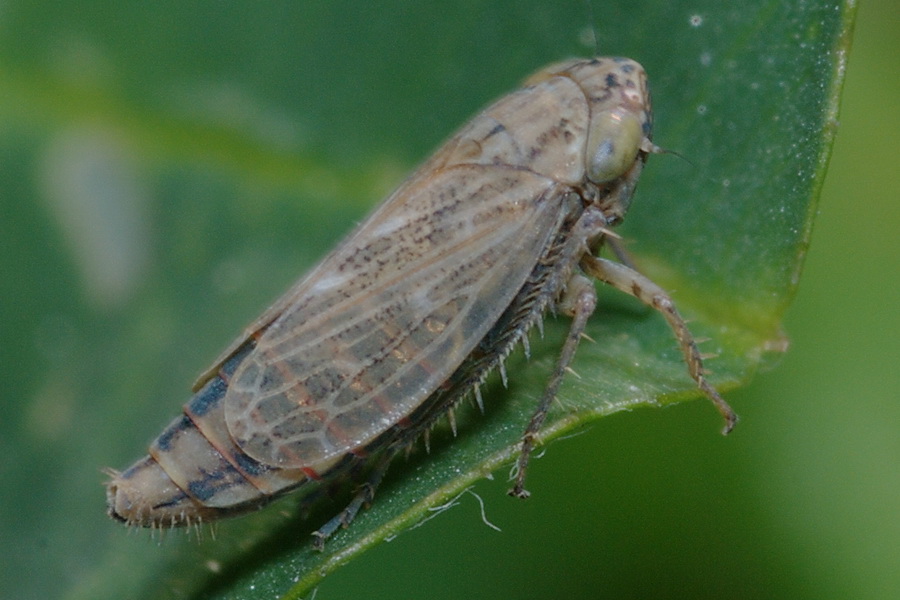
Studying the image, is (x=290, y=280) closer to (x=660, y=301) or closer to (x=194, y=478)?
(x=194, y=478)

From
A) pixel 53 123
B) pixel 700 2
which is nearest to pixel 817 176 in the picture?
pixel 700 2

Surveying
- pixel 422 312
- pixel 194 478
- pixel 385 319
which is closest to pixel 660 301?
pixel 422 312

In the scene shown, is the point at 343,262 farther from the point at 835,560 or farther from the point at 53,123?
the point at 835,560

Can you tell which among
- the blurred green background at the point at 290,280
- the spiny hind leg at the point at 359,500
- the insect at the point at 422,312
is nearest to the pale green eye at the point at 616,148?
the insect at the point at 422,312

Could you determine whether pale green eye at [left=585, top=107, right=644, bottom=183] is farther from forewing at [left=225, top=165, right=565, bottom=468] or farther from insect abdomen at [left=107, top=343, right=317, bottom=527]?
insect abdomen at [left=107, top=343, right=317, bottom=527]

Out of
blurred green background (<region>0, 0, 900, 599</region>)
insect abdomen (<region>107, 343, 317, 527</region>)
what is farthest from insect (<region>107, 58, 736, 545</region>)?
blurred green background (<region>0, 0, 900, 599</region>)

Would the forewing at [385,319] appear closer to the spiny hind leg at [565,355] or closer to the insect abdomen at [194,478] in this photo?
the insect abdomen at [194,478]
